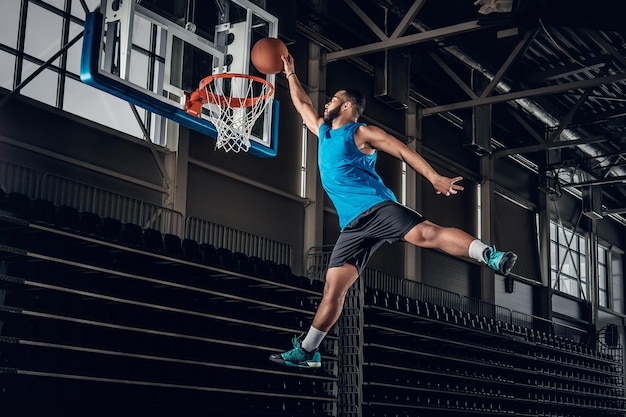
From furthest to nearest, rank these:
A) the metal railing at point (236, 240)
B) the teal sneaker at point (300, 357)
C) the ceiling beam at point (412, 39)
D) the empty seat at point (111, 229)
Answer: the ceiling beam at point (412, 39)
the metal railing at point (236, 240)
the empty seat at point (111, 229)
the teal sneaker at point (300, 357)

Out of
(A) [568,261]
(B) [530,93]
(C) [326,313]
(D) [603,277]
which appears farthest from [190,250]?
(D) [603,277]

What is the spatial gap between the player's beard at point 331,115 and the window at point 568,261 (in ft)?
61.6

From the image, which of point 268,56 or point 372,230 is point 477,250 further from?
point 268,56

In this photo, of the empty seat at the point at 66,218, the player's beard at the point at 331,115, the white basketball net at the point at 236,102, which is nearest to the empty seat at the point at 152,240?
the empty seat at the point at 66,218

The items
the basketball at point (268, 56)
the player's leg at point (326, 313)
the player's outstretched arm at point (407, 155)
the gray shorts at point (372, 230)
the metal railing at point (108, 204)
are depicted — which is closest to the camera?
the player's outstretched arm at point (407, 155)

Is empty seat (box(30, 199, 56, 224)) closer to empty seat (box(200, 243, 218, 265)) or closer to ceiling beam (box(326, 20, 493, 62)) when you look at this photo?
empty seat (box(200, 243, 218, 265))

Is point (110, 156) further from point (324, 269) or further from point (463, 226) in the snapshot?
point (463, 226)

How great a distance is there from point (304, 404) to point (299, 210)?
3.78 m

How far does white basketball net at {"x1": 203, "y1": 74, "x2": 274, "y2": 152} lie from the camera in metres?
9.11

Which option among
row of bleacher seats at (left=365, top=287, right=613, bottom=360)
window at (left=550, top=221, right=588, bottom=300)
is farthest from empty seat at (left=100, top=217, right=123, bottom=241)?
window at (left=550, top=221, right=588, bottom=300)

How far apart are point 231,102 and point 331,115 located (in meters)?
3.29

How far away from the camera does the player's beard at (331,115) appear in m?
6.13

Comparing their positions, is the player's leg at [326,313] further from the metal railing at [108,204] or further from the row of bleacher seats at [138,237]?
the metal railing at [108,204]

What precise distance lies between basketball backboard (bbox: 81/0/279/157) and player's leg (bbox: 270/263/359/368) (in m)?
3.39
